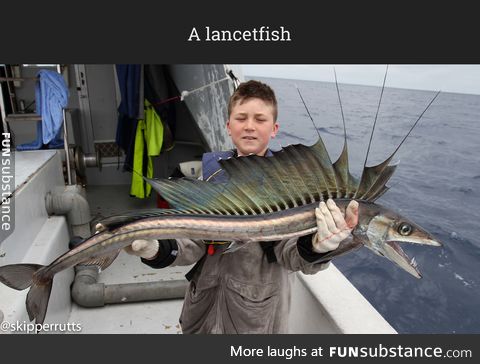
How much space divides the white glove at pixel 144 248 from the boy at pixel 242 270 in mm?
108

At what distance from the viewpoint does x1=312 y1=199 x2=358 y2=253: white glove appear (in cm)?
123

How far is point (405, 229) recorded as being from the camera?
1.21 metres

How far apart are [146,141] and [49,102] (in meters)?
1.39

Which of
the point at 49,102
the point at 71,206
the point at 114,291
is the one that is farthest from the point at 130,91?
the point at 114,291

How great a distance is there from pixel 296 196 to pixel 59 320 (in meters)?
2.35

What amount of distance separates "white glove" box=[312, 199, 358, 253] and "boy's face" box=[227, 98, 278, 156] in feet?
1.59

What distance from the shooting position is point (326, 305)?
2.15 m

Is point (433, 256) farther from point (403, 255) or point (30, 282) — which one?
point (30, 282)

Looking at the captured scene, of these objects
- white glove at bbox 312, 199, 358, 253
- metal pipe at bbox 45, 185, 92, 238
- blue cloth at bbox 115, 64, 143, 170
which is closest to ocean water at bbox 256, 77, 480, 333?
white glove at bbox 312, 199, 358, 253

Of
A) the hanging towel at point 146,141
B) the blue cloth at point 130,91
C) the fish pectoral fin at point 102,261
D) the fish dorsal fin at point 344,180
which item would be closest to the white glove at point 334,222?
the fish dorsal fin at point 344,180

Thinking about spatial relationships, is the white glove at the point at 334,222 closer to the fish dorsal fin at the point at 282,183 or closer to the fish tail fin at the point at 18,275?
the fish dorsal fin at the point at 282,183

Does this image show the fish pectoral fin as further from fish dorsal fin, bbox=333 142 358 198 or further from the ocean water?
the ocean water

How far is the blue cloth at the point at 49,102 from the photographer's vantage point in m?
3.60
